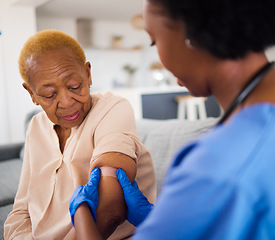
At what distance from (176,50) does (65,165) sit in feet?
2.11

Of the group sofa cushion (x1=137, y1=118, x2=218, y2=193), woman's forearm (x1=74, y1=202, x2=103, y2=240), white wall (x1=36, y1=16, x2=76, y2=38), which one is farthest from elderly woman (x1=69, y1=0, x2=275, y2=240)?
white wall (x1=36, y1=16, x2=76, y2=38)

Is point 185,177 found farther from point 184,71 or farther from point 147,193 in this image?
point 147,193

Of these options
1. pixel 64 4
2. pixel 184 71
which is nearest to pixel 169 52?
pixel 184 71

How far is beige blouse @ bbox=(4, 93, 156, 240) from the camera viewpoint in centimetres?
93

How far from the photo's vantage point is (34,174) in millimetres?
1038

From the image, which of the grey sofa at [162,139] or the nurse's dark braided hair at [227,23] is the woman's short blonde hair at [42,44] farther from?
the grey sofa at [162,139]

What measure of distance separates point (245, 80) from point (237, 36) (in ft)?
0.24

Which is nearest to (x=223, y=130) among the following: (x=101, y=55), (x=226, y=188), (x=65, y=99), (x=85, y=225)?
(x=226, y=188)

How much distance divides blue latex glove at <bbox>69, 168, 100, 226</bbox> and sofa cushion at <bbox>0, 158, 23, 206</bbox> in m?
1.37

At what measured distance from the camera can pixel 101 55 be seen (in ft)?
26.9

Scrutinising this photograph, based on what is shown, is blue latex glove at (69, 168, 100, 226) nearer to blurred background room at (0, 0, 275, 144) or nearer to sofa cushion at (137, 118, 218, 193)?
sofa cushion at (137, 118, 218, 193)

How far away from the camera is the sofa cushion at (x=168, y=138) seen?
1.49 metres

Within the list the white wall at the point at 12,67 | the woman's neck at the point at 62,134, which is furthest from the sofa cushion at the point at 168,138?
the white wall at the point at 12,67

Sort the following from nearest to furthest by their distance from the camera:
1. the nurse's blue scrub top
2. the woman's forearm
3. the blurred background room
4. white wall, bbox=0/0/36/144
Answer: the nurse's blue scrub top
the woman's forearm
the blurred background room
white wall, bbox=0/0/36/144
